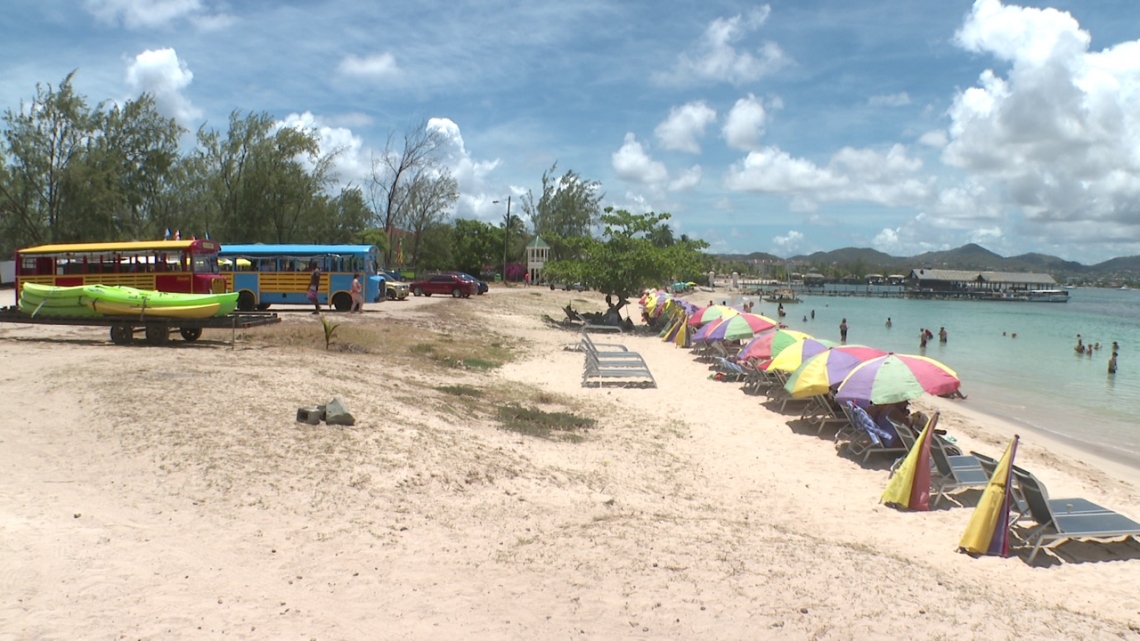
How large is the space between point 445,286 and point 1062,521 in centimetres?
3574

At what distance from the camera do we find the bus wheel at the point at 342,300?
25219 mm

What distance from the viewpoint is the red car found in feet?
133

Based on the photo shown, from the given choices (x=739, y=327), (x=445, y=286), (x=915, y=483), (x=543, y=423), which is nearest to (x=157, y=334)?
(x=543, y=423)

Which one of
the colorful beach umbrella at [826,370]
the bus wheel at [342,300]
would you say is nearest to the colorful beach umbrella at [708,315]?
the colorful beach umbrella at [826,370]

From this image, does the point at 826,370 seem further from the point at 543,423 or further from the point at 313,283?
the point at 313,283

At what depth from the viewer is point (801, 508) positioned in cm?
820

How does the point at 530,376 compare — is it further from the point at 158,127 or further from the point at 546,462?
the point at 158,127

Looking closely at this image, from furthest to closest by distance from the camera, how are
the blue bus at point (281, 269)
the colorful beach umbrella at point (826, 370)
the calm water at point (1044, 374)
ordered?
the blue bus at point (281, 269) → the calm water at point (1044, 374) → the colorful beach umbrella at point (826, 370)

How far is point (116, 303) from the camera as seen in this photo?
533 inches

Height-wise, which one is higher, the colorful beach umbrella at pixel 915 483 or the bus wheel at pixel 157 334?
the bus wheel at pixel 157 334

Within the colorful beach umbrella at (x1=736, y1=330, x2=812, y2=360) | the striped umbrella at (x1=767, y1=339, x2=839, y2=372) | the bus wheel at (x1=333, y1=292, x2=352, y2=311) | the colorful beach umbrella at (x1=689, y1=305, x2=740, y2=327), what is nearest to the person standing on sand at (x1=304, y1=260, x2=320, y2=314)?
the bus wheel at (x1=333, y1=292, x2=352, y2=311)

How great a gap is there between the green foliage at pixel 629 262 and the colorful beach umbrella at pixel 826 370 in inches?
632

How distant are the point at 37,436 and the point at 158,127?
1455 inches

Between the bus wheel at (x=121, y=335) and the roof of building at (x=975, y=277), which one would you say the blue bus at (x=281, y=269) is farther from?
the roof of building at (x=975, y=277)
